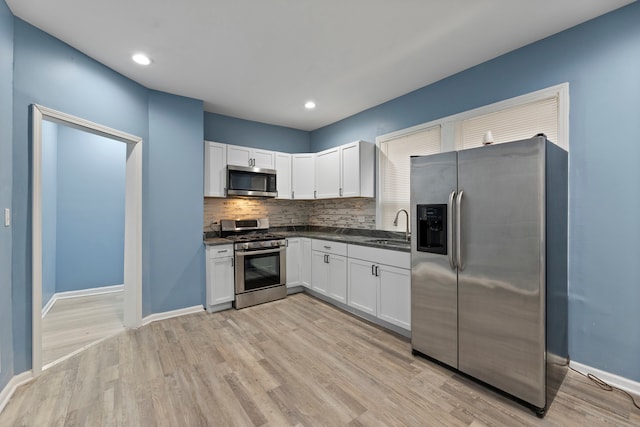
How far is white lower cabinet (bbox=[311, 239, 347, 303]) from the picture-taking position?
3.61m

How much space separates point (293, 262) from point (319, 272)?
0.50 metres

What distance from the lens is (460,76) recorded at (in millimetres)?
2936

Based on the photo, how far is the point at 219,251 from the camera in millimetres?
3646

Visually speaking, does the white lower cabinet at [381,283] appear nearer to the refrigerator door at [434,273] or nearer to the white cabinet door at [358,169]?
the refrigerator door at [434,273]

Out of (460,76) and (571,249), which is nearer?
(571,249)

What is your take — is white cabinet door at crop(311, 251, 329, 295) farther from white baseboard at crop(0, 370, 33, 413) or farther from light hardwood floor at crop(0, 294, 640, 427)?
white baseboard at crop(0, 370, 33, 413)

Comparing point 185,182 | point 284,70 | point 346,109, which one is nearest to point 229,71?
point 284,70

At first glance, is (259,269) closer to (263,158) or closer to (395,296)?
(263,158)

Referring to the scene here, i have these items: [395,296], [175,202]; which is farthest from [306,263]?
[175,202]

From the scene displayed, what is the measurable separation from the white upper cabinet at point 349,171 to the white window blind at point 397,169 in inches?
7.4

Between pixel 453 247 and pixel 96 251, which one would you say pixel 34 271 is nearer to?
pixel 96 251

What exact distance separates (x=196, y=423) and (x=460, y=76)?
3.87 metres

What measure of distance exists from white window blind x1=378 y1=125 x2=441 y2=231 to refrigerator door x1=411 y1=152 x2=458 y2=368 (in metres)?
1.04

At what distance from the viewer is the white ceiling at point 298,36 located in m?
1.98
